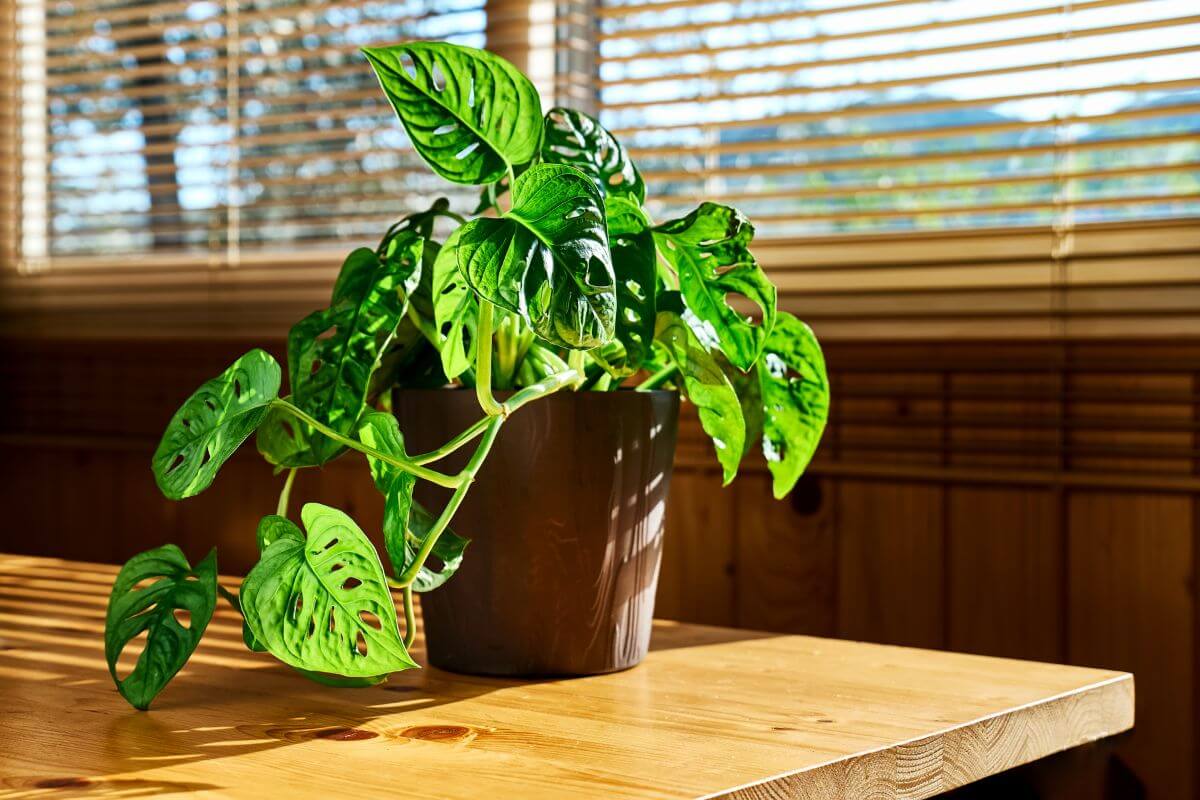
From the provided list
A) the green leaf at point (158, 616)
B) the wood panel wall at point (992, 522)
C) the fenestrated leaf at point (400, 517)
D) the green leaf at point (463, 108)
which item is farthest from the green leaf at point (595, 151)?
the wood panel wall at point (992, 522)

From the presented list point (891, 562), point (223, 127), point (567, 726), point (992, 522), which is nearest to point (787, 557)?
point (891, 562)

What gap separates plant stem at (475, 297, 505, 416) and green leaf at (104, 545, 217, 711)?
0.17m

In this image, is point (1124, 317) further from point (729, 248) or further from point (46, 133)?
point (46, 133)

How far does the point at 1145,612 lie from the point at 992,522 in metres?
0.18

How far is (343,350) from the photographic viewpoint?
0.80m

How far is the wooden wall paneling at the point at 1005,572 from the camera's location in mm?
1462

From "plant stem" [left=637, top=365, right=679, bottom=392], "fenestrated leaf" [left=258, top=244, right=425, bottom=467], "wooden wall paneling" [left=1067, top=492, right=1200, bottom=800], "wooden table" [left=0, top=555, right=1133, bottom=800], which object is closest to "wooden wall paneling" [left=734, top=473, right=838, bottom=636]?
"wooden wall paneling" [left=1067, top=492, right=1200, bottom=800]

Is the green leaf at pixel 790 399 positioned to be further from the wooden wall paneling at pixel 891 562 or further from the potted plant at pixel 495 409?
the wooden wall paneling at pixel 891 562

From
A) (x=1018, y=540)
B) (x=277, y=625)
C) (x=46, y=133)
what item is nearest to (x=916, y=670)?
(x=277, y=625)

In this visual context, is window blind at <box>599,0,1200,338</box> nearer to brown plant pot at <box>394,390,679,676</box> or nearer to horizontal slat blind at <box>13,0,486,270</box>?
horizontal slat blind at <box>13,0,486,270</box>

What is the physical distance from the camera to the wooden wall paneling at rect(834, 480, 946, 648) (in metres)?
1.53

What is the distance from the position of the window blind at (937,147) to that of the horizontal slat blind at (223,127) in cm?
37

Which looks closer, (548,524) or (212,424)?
(212,424)

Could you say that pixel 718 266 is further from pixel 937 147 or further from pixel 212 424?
pixel 937 147
